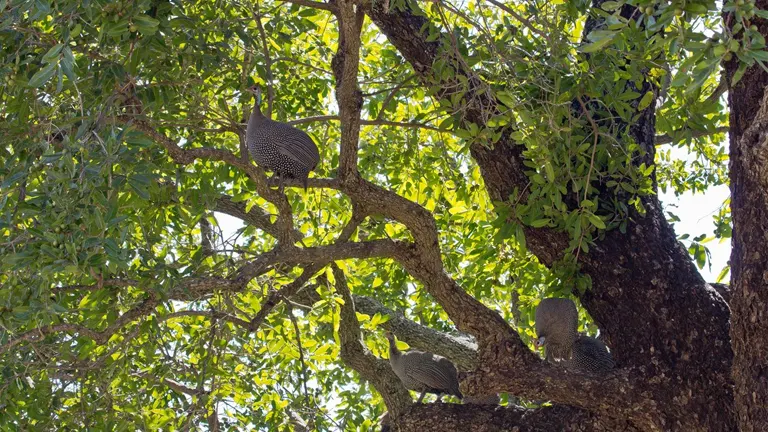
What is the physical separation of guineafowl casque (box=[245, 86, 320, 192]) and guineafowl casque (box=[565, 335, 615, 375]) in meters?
1.67

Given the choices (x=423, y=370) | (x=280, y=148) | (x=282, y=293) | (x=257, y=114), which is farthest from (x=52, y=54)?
(x=423, y=370)

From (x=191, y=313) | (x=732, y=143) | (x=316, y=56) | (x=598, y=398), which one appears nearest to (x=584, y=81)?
(x=732, y=143)

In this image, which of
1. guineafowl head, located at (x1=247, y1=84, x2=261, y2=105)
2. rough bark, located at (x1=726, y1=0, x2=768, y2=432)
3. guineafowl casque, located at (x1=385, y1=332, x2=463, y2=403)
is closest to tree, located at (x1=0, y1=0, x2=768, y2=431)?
rough bark, located at (x1=726, y1=0, x2=768, y2=432)

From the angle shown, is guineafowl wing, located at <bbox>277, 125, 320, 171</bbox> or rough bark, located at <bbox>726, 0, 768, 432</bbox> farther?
guineafowl wing, located at <bbox>277, 125, 320, 171</bbox>

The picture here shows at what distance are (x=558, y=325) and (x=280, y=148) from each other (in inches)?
67.1

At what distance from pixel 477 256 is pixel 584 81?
1.68 metres

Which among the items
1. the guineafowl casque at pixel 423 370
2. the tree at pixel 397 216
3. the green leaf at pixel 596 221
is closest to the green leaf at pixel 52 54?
the tree at pixel 397 216

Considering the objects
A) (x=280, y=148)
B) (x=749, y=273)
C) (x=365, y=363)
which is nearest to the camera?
(x=749, y=273)

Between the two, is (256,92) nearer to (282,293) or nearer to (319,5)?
(319,5)

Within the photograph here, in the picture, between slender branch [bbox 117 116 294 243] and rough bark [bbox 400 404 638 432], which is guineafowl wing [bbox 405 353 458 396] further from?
slender branch [bbox 117 116 294 243]

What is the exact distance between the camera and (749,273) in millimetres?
3854

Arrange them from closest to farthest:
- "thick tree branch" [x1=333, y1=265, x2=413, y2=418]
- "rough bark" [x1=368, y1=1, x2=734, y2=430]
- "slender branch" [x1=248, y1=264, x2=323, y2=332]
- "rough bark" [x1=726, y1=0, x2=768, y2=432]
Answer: "rough bark" [x1=726, y1=0, x2=768, y2=432], "rough bark" [x1=368, y1=1, x2=734, y2=430], "slender branch" [x1=248, y1=264, x2=323, y2=332], "thick tree branch" [x1=333, y1=265, x2=413, y2=418]

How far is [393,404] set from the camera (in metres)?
6.00

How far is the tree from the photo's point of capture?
357 centimetres
